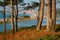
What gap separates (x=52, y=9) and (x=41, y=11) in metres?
4.59

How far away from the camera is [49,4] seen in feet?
63.1

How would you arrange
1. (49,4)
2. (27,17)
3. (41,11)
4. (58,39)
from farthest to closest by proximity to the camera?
(27,17) < (41,11) < (49,4) < (58,39)

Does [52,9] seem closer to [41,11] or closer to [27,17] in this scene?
[41,11]

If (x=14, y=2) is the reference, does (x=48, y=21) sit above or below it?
below

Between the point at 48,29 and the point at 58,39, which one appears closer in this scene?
the point at 58,39

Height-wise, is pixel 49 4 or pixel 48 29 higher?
pixel 49 4

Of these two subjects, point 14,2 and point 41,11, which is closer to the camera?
point 41,11

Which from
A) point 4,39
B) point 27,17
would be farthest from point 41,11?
point 4,39

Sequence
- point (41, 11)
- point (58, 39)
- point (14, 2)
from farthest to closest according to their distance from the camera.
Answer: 1. point (14, 2)
2. point (41, 11)
3. point (58, 39)

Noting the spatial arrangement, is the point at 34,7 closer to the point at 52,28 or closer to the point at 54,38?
the point at 52,28

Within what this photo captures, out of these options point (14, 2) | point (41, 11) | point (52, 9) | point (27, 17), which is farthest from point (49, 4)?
point (27, 17)

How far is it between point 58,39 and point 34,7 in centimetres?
1965

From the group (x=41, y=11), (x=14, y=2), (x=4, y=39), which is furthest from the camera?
(x=14, y=2)

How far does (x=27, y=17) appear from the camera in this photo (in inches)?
1203
